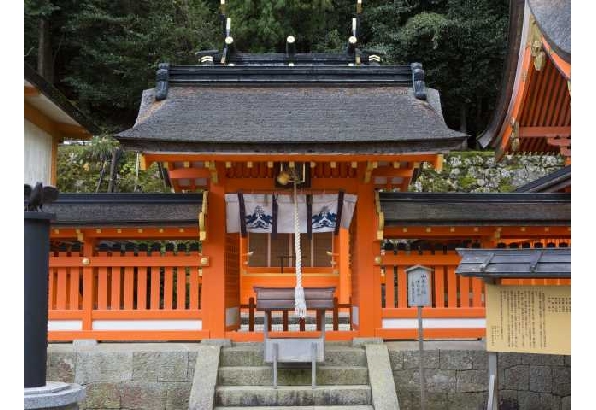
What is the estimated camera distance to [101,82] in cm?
2606

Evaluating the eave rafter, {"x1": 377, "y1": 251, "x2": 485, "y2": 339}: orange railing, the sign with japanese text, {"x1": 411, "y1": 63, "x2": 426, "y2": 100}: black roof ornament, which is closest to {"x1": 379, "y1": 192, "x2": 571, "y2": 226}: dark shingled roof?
the eave rafter

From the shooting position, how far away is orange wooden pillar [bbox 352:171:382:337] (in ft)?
31.4

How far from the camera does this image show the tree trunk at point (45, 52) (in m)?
25.4

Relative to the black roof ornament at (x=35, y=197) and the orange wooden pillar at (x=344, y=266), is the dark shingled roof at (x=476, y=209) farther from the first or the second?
the orange wooden pillar at (x=344, y=266)

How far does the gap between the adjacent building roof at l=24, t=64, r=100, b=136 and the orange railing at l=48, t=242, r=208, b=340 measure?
9.65ft

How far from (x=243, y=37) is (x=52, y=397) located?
20.3 m

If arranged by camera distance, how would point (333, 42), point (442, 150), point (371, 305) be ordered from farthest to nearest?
point (333, 42), point (371, 305), point (442, 150)

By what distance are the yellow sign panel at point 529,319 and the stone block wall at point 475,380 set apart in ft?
6.74

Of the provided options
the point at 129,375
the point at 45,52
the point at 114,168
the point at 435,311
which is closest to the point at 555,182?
the point at 435,311

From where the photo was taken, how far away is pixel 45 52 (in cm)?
2584

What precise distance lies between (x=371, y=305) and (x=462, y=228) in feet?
5.49

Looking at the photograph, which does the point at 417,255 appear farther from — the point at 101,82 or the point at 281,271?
the point at 101,82

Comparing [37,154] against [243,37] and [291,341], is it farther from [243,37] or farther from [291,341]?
[243,37]

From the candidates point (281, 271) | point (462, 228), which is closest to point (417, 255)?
point (462, 228)
